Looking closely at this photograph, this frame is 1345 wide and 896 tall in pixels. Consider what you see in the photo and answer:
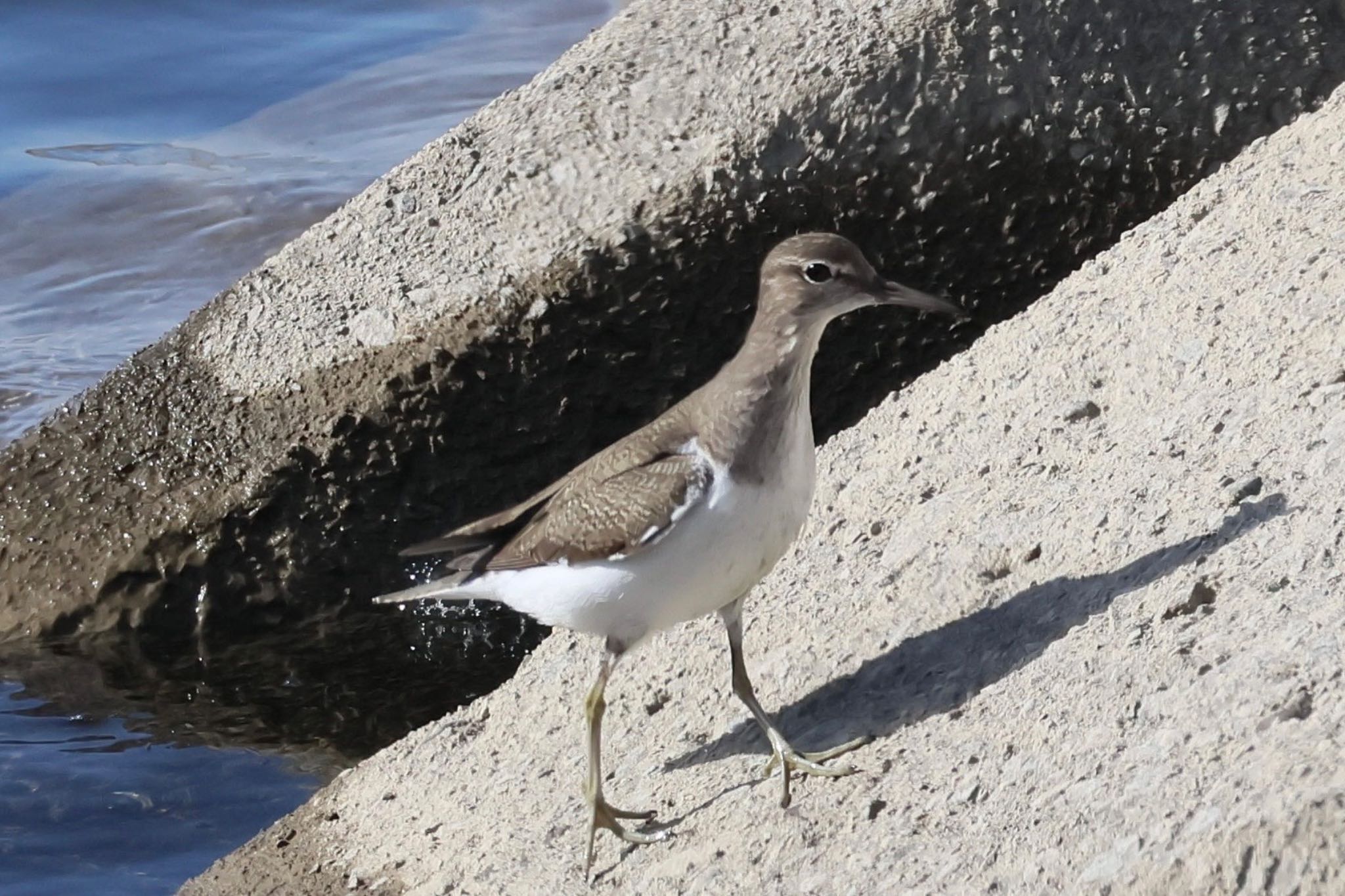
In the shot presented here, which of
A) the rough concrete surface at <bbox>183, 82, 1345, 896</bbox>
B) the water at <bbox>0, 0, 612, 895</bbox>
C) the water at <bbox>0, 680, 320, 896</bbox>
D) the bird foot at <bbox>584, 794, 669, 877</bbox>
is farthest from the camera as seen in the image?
the water at <bbox>0, 0, 612, 895</bbox>

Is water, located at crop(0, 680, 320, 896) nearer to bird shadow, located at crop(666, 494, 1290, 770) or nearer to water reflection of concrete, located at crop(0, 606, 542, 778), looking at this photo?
water reflection of concrete, located at crop(0, 606, 542, 778)

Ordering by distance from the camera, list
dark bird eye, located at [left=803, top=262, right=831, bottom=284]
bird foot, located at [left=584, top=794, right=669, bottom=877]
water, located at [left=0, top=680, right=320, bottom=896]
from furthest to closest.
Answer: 1. water, located at [left=0, top=680, right=320, bottom=896]
2. dark bird eye, located at [left=803, top=262, right=831, bottom=284]
3. bird foot, located at [left=584, top=794, right=669, bottom=877]

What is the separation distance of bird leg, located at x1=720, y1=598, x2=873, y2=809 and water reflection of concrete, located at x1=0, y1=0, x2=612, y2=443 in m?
6.07

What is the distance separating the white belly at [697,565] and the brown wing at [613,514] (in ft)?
0.10

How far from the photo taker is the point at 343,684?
680cm

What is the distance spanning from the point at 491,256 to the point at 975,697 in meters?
3.10

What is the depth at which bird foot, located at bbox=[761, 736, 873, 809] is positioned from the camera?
4391 millimetres

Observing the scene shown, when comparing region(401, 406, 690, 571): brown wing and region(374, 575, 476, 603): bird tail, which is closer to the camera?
region(401, 406, 690, 571): brown wing

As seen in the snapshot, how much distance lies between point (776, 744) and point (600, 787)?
19.3 inches

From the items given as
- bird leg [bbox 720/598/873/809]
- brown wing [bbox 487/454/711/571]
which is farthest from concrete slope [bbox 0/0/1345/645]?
bird leg [bbox 720/598/873/809]

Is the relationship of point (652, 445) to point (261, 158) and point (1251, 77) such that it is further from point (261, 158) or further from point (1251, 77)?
point (261, 158)

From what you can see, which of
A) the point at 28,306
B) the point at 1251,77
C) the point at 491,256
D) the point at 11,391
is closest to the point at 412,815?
the point at 491,256

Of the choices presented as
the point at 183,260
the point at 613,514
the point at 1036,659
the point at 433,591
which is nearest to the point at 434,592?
the point at 433,591

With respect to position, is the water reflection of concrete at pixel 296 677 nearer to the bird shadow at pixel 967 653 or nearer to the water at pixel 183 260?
the water at pixel 183 260
